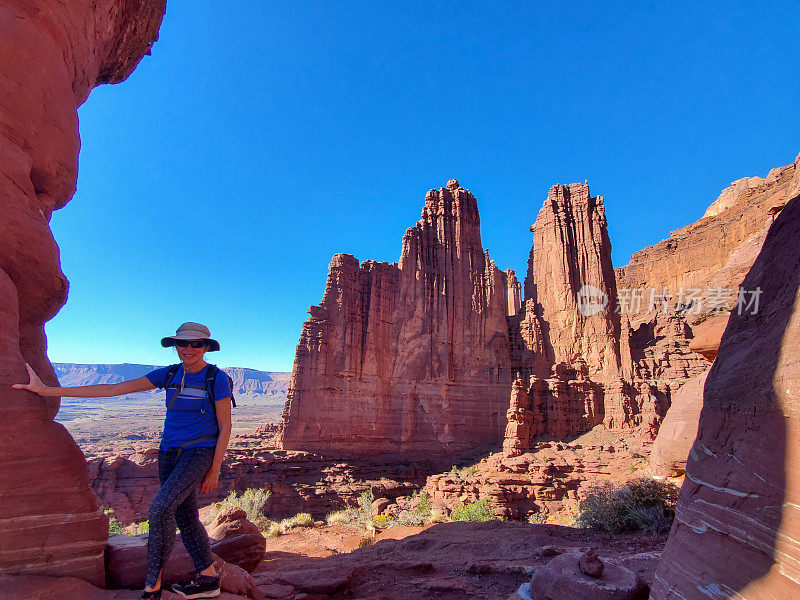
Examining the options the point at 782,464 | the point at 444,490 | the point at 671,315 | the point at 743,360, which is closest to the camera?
the point at 782,464

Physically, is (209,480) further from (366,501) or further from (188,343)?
(366,501)

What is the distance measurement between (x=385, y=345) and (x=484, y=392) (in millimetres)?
A: 9684

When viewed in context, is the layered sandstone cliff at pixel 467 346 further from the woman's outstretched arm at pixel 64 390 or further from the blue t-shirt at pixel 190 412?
the woman's outstretched arm at pixel 64 390

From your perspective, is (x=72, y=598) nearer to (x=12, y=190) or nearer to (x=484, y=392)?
(x=12, y=190)

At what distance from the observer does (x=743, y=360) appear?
359 centimetres

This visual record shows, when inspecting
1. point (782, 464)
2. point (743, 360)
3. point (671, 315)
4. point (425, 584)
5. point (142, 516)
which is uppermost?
point (671, 315)

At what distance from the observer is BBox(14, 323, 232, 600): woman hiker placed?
3.34 meters

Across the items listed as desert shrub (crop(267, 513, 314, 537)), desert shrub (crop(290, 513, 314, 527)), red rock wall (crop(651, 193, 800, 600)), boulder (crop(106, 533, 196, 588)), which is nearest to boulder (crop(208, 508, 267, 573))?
boulder (crop(106, 533, 196, 588))

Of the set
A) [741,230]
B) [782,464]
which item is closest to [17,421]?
[782,464]

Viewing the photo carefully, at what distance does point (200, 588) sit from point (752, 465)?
458 centimetres

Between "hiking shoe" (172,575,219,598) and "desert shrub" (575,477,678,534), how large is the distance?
1072 cm

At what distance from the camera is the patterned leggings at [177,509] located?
10.7 feet

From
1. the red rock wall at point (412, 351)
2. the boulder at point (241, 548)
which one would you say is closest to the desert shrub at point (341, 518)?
the red rock wall at point (412, 351)

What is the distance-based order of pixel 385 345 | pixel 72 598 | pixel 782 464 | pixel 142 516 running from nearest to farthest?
pixel 782 464 → pixel 72 598 → pixel 142 516 → pixel 385 345
